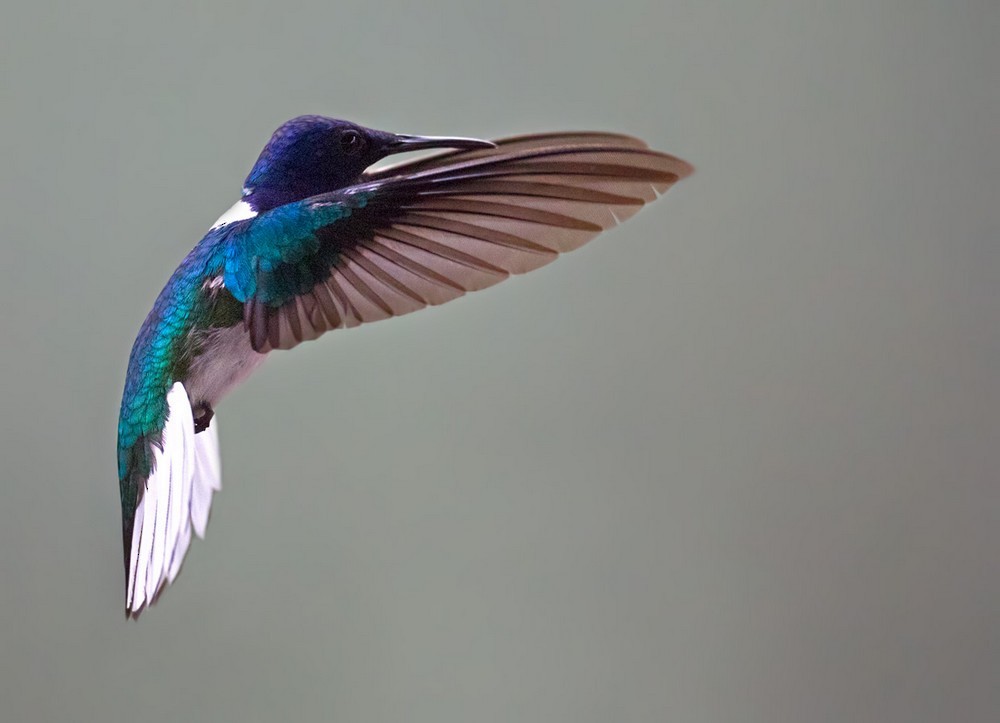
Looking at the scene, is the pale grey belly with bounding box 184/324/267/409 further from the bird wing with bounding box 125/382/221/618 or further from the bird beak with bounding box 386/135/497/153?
the bird beak with bounding box 386/135/497/153

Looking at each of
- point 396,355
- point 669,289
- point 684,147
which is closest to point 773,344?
point 669,289

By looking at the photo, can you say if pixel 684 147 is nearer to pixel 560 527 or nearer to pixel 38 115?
pixel 560 527

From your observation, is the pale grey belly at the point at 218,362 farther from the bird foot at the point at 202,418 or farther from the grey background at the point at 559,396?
the grey background at the point at 559,396

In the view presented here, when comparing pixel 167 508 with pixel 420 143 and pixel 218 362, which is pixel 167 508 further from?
pixel 420 143

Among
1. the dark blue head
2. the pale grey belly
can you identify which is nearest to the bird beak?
the dark blue head

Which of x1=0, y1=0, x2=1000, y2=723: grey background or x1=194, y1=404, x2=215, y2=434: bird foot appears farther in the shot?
x1=0, y1=0, x2=1000, y2=723: grey background

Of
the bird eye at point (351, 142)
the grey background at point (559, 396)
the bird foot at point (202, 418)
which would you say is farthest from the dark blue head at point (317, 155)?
the grey background at point (559, 396)

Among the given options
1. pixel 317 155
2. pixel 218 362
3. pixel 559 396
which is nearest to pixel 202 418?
pixel 218 362
